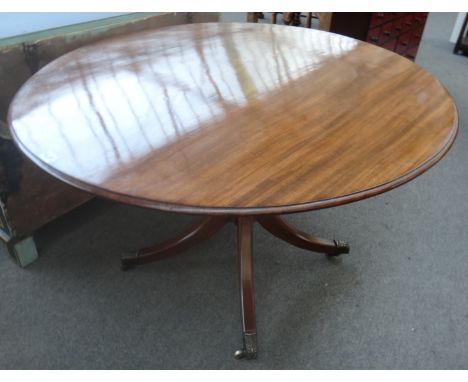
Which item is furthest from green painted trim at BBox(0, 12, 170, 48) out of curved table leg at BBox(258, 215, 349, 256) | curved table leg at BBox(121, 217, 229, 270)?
curved table leg at BBox(258, 215, 349, 256)

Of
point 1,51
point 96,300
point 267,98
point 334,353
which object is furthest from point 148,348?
point 1,51

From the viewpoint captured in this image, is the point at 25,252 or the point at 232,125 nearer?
the point at 232,125

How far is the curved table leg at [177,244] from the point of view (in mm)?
1389

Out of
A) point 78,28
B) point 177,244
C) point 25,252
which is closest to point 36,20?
point 78,28

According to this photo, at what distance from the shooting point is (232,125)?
2.89ft

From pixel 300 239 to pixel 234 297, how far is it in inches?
12.2

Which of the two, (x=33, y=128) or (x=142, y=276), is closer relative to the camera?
(x=33, y=128)

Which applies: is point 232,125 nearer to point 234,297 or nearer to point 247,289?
point 247,289

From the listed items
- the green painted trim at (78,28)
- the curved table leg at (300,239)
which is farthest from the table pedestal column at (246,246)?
the green painted trim at (78,28)

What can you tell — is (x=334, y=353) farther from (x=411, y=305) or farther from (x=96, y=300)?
(x=96, y=300)

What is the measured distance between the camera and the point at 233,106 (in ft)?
3.16

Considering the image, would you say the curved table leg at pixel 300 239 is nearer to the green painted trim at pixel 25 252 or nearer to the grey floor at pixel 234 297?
the grey floor at pixel 234 297

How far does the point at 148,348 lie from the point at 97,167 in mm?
A: 704

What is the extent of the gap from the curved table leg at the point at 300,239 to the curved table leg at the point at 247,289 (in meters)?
0.12
